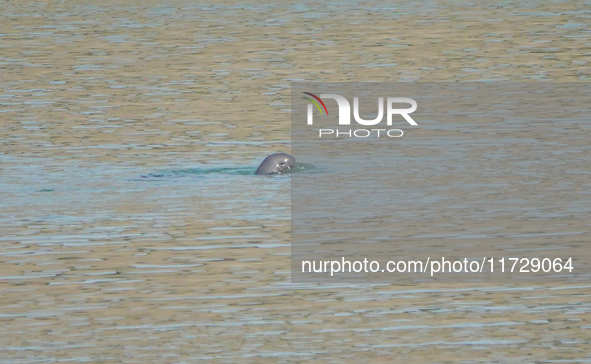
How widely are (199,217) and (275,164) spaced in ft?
8.63

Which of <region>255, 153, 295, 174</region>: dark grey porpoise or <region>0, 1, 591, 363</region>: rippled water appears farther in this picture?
<region>255, 153, 295, 174</region>: dark grey porpoise

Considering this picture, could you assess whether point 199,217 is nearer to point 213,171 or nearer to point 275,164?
point 275,164

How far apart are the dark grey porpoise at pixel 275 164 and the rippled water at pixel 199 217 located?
0.17 m

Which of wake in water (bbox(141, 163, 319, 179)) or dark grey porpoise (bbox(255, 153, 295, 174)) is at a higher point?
dark grey porpoise (bbox(255, 153, 295, 174))

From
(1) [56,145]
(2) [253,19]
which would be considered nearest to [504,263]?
(1) [56,145]

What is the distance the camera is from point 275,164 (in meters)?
18.3

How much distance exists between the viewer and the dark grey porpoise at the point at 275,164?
18.3 m

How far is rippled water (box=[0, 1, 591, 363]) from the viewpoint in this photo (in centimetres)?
1143

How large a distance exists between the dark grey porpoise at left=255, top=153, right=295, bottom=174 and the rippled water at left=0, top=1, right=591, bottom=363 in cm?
17

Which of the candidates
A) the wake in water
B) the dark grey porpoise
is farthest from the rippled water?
the dark grey porpoise

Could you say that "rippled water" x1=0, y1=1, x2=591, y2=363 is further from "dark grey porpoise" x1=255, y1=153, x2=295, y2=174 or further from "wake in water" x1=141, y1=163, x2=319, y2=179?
"dark grey porpoise" x1=255, y1=153, x2=295, y2=174

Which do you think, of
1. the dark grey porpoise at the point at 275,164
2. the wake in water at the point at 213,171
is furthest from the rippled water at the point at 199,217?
the dark grey porpoise at the point at 275,164

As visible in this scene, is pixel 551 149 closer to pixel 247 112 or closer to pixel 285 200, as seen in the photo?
pixel 285 200

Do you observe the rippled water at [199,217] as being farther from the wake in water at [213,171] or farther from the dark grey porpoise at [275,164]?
the dark grey porpoise at [275,164]
